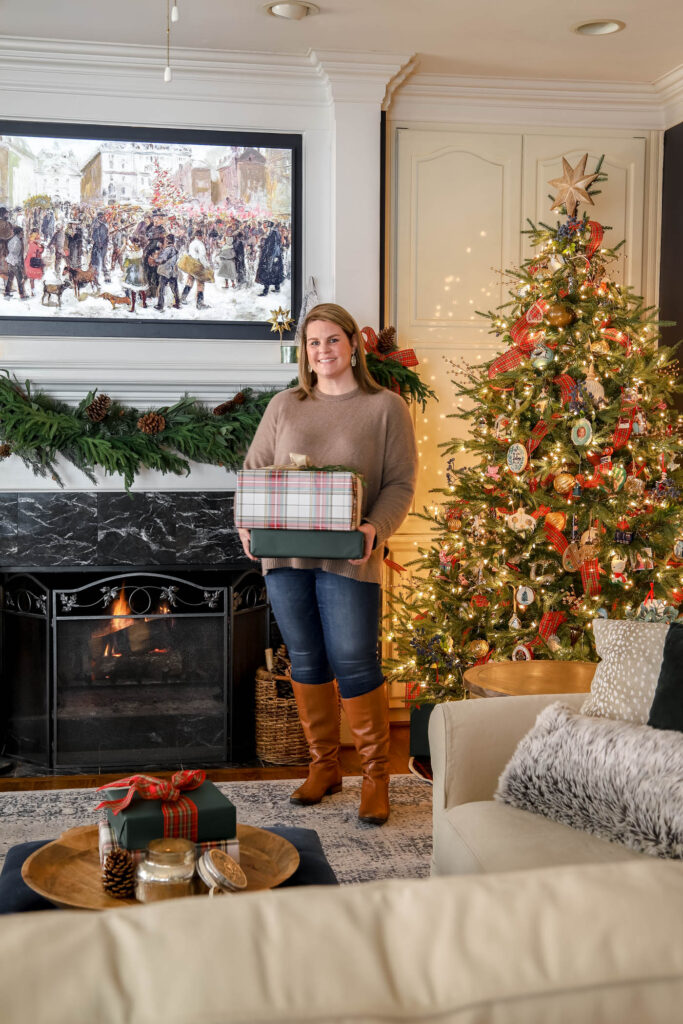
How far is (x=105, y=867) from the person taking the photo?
5.54 ft

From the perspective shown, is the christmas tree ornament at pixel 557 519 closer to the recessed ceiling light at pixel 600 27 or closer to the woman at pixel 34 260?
the recessed ceiling light at pixel 600 27

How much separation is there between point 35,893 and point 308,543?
4.59 feet

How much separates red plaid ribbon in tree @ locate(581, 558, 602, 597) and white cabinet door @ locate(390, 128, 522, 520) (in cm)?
95

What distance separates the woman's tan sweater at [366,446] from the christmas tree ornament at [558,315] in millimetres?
764

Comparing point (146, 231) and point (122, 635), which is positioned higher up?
point (146, 231)

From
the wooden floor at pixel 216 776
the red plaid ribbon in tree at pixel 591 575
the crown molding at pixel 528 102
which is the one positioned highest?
the crown molding at pixel 528 102

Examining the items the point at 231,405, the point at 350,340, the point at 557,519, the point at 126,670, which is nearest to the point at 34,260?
the point at 231,405

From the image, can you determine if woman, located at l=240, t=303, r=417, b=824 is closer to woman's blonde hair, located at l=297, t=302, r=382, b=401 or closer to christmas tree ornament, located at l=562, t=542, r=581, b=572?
woman's blonde hair, located at l=297, t=302, r=382, b=401

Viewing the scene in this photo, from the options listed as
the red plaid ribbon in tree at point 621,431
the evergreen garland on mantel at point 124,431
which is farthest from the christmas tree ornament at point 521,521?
the evergreen garland on mantel at point 124,431

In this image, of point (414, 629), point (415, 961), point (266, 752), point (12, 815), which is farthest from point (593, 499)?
point (415, 961)

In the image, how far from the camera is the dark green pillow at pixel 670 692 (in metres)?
1.86

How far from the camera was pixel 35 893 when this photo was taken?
67.7 inches

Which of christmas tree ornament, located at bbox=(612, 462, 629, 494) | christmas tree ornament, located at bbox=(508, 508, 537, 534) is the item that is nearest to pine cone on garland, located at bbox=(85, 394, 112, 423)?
christmas tree ornament, located at bbox=(508, 508, 537, 534)

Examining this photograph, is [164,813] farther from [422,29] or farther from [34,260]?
A: [422,29]
